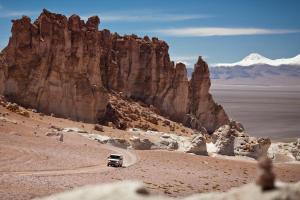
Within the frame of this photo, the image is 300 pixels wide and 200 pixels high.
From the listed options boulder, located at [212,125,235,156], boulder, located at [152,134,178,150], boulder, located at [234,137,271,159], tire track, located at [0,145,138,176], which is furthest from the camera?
boulder, located at [152,134,178,150]

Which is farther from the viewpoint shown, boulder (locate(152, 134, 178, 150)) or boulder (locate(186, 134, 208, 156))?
boulder (locate(152, 134, 178, 150))

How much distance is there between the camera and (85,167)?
2916cm

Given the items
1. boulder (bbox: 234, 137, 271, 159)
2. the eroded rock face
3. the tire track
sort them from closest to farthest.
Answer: the tire track < boulder (bbox: 234, 137, 271, 159) < the eroded rock face

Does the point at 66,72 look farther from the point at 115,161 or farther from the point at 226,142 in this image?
the point at 115,161

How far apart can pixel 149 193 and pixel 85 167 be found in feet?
69.0

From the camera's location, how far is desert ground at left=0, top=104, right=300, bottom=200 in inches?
907

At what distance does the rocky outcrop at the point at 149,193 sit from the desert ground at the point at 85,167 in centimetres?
1080

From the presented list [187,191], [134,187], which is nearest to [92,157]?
[187,191]

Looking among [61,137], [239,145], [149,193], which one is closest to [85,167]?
[61,137]

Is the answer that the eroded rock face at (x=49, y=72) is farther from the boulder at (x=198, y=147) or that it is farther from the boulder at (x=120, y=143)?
the boulder at (x=198, y=147)

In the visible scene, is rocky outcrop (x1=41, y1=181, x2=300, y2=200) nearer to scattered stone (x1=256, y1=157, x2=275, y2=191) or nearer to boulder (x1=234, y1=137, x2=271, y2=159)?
scattered stone (x1=256, y1=157, x2=275, y2=191)

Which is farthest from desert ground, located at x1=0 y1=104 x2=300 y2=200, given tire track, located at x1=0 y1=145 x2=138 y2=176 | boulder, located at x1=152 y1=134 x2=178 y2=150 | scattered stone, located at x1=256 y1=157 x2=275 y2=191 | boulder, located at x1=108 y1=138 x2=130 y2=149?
scattered stone, located at x1=256 y1=157 x2=275 y2=191

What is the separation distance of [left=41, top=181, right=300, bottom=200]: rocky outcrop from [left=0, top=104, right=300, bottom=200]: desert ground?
10.8m

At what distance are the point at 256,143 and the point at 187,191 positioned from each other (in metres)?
16.7
